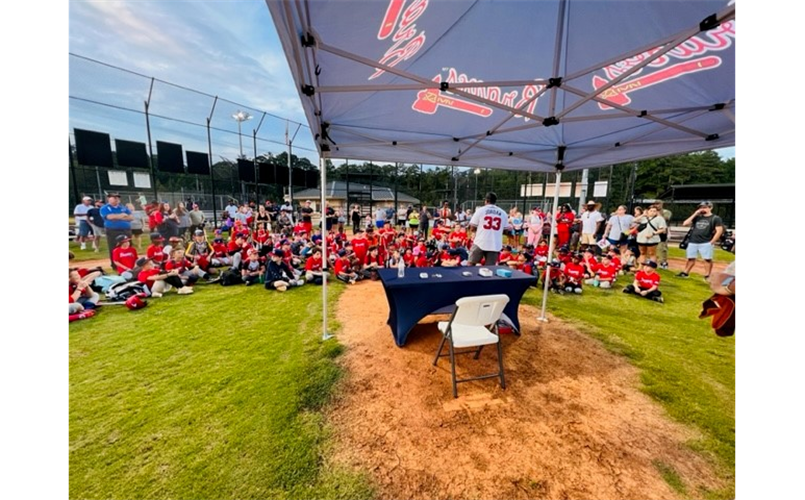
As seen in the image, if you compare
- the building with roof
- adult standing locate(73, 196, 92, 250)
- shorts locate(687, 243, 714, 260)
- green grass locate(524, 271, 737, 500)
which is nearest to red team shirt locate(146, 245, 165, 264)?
adult standing locate(73, 196, 92, 250)

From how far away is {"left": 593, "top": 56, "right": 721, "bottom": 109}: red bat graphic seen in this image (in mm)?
2604

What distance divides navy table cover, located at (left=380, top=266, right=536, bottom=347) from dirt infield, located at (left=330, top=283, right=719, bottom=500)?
45cm

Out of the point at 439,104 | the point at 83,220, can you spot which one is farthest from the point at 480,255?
the point at 83,220

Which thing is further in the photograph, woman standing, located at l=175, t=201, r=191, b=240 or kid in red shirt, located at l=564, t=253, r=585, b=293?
woman standing, located at l=175, t=201, r=191, b=240

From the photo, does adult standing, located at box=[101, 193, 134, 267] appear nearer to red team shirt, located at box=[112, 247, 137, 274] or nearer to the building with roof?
red team shirt, located at box=[112, 247, 137, 274]

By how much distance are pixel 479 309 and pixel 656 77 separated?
9.71ft

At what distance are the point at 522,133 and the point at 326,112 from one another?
301cm

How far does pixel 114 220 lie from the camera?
7.12 meters

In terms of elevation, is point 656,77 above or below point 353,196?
below

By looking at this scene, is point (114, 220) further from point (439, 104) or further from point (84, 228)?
point (439, 104)
